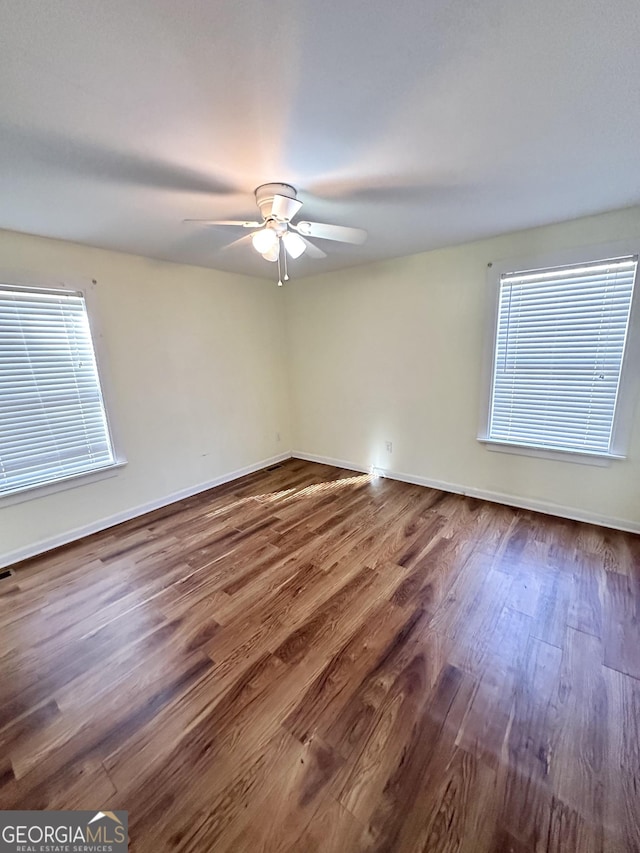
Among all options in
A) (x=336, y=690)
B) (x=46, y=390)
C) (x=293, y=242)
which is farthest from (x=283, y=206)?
(x=336, y=690)

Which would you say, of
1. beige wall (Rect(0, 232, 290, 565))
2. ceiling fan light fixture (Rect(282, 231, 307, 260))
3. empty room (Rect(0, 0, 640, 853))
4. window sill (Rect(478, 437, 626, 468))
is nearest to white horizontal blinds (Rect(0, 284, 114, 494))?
empty room (Rect(0, 0, 640, 853))

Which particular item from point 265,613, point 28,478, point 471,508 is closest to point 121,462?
point 28,478

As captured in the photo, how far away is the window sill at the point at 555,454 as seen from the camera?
2.51m

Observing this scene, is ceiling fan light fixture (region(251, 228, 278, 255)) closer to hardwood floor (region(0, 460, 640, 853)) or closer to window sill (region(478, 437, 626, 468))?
hardwood floor (region(0, 460, 640, 853))

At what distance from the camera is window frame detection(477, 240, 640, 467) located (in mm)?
2273

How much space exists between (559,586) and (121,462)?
340 centimetres

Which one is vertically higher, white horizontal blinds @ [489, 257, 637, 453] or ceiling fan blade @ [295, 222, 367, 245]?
ceiling fan blade @ [295, 222, 367, 245]

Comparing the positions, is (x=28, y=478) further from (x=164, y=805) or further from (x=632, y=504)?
(x=632, y=504)

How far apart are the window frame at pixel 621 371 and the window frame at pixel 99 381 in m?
3.24

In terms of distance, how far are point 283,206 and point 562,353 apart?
7.51 ft

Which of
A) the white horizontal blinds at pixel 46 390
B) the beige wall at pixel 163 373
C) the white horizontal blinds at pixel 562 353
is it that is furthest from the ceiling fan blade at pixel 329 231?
the white horizontal blinds at pixel 46 390

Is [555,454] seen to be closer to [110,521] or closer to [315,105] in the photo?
[315,105]

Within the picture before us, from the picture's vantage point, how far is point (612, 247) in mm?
2264

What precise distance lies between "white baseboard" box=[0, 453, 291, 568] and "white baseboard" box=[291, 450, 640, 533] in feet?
4.59
